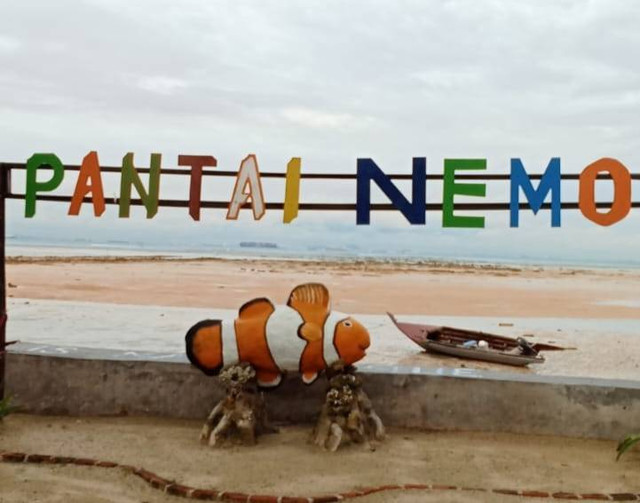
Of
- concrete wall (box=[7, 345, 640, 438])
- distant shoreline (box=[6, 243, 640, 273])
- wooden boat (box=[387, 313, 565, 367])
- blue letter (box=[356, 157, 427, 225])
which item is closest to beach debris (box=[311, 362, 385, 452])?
concrete wall (box=[7, 345, 640, 438])

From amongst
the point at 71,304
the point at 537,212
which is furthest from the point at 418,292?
the point at 537,212

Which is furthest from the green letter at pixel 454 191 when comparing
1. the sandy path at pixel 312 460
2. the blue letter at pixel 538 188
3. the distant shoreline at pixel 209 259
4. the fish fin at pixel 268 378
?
the distant shoreline at pixel 209 259

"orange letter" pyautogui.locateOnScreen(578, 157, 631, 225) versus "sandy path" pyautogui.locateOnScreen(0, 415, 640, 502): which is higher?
"orange letter" pyautogui.locateOnScreen(578, 157, 631, 225)

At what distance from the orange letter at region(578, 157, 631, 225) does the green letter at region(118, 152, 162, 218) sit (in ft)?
13.3

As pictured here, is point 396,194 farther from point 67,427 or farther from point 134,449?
point 67,427

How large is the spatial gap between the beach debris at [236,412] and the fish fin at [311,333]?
594mm

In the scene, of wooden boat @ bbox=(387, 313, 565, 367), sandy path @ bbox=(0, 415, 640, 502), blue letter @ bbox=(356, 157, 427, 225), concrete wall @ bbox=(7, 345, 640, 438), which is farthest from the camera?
wooden boat @ bbox=(387, 313, 565, 367)

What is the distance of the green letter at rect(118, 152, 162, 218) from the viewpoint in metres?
6.40

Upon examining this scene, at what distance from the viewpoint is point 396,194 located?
6.13 m

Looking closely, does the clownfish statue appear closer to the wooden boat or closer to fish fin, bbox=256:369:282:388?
fish fin, bbox=256:369:282:388

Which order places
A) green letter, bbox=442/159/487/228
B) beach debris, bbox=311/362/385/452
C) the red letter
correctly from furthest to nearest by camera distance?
the red letter → green letter, bbox=442/159/487/228 → beach debris, bbox=311/362/385/452

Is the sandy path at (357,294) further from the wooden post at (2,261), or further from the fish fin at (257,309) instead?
the fish fin at (257,309)

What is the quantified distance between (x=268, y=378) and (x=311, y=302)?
802 millimetres

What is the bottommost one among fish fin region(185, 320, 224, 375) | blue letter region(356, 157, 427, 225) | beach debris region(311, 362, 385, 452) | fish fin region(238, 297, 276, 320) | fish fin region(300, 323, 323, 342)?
beach debris region(311, 362, 385, 452)
